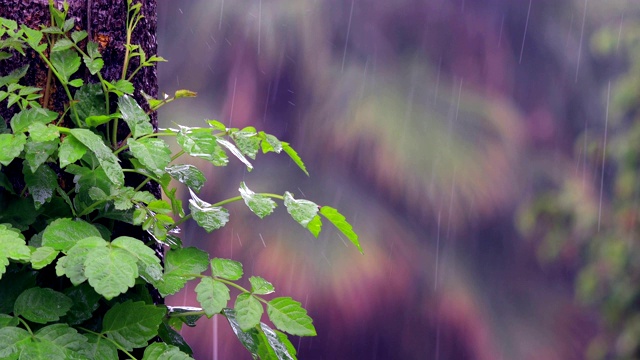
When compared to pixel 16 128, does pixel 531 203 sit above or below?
below

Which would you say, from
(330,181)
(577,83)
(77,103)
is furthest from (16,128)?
(577,83)

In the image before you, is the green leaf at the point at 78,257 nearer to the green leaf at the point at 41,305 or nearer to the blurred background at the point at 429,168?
the green leaf at the point at 41,305

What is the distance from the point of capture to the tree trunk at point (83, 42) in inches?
34.6

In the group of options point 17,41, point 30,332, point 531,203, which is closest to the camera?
point 30,332

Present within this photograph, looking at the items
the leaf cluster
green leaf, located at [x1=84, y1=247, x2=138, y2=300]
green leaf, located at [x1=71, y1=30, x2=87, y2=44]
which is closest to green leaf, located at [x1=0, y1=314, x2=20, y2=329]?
the leaf cluster

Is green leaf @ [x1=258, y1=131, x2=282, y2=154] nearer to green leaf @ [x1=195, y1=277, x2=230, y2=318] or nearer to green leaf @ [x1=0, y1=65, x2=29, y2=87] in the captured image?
green leaf @ [x1=195, y1=277, x2=230, y2=318]

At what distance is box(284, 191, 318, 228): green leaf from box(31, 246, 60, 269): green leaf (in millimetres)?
237

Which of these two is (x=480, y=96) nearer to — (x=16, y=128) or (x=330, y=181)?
(x=330, y=181)

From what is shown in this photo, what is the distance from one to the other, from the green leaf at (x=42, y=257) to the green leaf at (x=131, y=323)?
10 centimetres

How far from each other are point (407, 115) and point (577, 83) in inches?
42.9

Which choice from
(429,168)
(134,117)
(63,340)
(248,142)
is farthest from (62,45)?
(429,168)

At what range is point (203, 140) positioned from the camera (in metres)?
0.78

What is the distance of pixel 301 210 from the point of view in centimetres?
78

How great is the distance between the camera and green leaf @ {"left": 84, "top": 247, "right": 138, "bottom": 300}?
2.08ft
